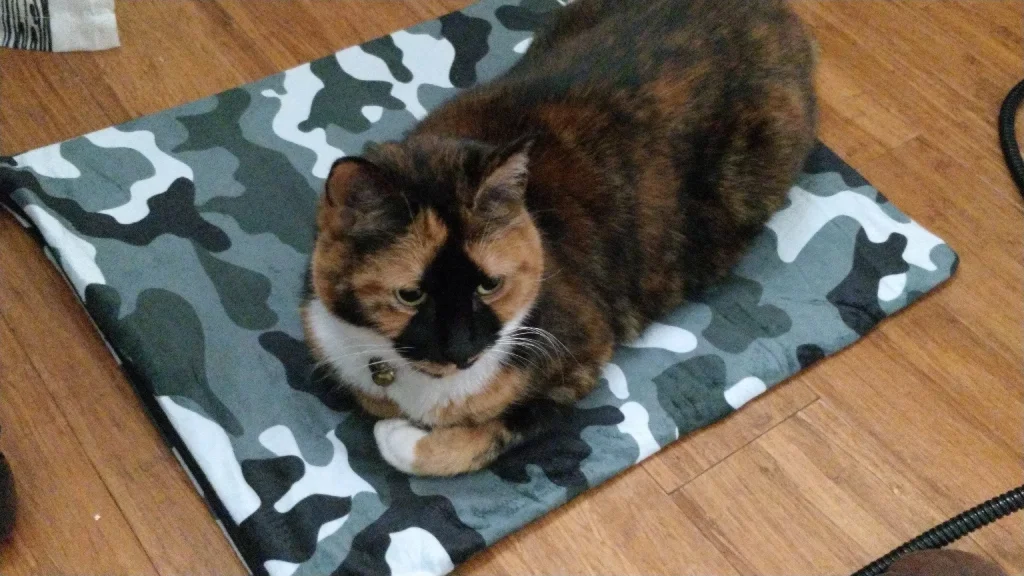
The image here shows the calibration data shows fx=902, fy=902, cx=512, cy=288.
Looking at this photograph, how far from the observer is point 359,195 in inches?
47.9

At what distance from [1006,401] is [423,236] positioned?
129 cm

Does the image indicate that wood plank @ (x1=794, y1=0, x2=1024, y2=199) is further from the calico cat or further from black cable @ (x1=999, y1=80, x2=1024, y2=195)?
the calico cat

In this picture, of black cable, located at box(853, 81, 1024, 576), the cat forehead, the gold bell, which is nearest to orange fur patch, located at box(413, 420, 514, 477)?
the gold bell

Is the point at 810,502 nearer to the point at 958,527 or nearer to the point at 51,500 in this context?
the point at 958,527

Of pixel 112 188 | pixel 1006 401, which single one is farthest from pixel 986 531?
pixel 112 188

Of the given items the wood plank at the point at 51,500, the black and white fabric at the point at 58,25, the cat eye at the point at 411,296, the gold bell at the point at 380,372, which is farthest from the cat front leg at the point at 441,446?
the black and white fabric at the point at 58,25

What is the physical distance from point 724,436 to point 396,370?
66 cm

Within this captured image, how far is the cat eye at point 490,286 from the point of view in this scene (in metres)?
1.28

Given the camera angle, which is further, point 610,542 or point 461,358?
point 610,542

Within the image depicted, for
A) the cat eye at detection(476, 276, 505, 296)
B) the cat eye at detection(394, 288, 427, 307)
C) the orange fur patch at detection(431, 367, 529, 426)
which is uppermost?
the cat eye at detection(394, 288, 427, 307)

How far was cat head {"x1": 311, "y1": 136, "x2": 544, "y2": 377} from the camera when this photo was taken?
1.22 metres

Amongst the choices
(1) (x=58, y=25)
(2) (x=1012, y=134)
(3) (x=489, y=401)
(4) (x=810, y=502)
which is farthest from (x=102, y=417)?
(2) (x=1012, y=134)

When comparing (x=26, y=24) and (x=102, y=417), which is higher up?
(x=26, y=24)

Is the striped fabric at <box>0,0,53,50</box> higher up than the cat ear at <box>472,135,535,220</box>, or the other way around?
the cat ear at <box>472,135,535,220</box>
